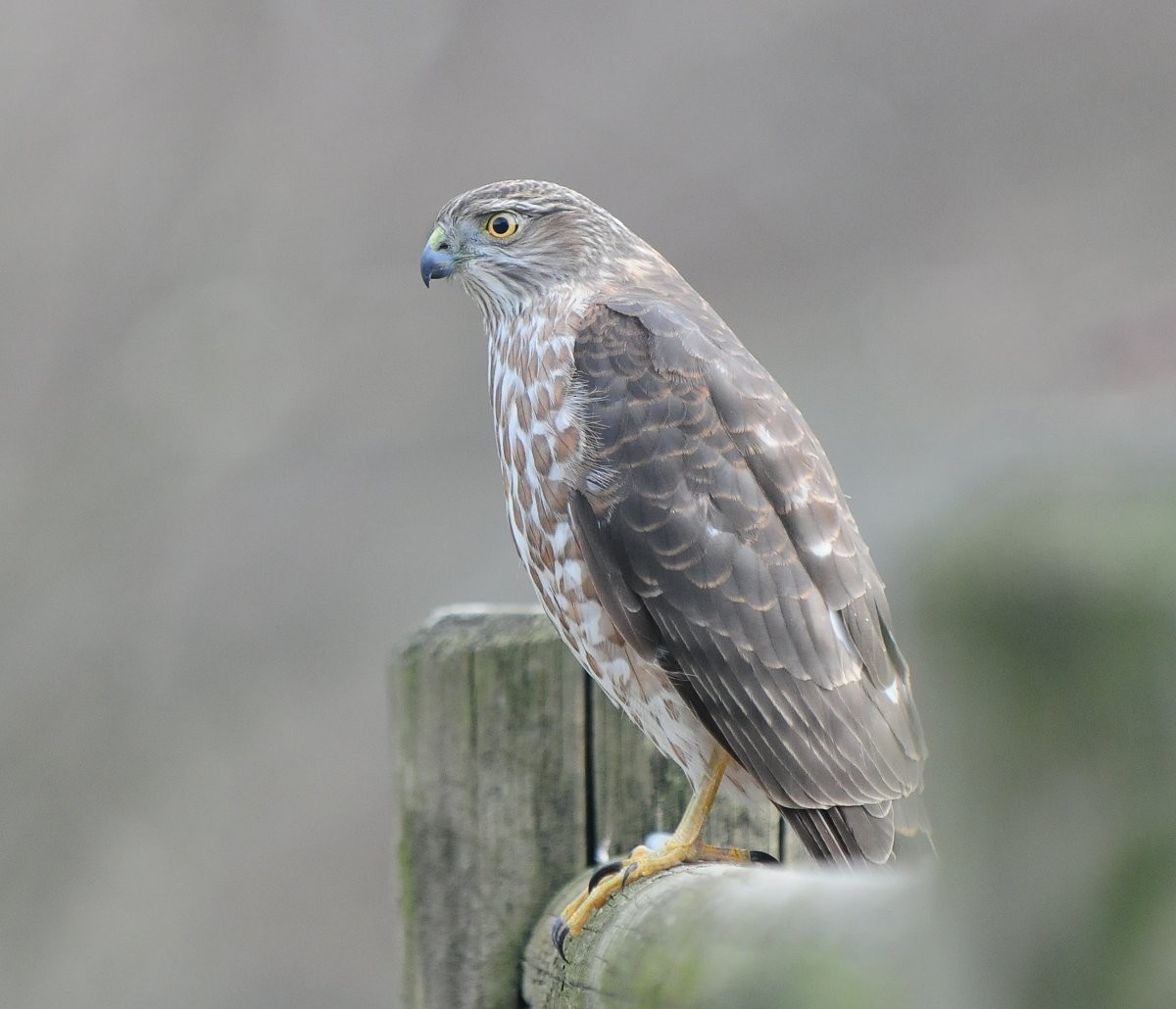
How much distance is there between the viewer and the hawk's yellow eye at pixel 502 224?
3.49 m

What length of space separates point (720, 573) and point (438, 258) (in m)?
1.15

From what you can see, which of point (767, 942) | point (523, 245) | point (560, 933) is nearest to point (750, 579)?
point (560, 933)

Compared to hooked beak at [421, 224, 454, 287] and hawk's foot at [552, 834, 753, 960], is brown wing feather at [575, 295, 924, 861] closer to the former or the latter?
hawk's foot at [552, 834, 753, 960]

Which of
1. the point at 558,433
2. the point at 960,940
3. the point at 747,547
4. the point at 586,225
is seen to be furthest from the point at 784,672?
the point at 960,940

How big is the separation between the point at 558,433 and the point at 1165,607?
225cm

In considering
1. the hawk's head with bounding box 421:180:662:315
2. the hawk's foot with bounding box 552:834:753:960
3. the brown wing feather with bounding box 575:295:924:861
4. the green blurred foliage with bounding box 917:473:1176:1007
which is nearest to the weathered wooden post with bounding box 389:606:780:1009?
→ the hawk's foot with bounding box 552:834:753:960

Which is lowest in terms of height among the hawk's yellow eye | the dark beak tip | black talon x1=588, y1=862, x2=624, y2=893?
black talon x1=588, y1=862, x2=624, y2=893

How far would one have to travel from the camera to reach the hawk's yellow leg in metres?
2.17

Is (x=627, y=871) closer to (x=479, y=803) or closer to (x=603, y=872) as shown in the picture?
(x=603, y=872)

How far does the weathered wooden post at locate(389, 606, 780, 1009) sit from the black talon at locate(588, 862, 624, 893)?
0.36ft

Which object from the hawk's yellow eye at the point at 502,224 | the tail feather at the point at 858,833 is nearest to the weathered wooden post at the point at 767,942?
the tail feather at the point at 858,833

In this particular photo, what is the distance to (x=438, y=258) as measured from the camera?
3547 millimetres

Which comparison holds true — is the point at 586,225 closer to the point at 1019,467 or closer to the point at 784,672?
the point at 784,672

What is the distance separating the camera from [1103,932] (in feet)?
2.30
